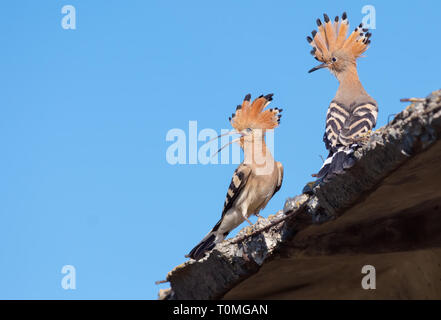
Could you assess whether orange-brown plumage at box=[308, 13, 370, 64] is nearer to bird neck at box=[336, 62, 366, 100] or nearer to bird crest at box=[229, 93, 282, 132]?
bird neck at box=[336, 62, 366, 100]

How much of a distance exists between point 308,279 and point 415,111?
1.80 meters

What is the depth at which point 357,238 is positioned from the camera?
415 centimetres

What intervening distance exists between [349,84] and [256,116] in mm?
1036

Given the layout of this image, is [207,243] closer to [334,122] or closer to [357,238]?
[334,122]

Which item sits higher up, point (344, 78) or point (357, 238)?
point (344, 78)

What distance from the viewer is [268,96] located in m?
7.12

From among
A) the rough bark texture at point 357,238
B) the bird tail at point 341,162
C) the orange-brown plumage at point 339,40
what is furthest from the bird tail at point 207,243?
the orange-brown plumage at point 339,40

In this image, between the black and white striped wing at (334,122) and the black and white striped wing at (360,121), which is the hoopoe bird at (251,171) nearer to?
the black and white striped wing at (334,122)

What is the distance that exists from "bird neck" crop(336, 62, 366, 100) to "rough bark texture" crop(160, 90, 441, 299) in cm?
235

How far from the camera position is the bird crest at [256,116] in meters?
7.04

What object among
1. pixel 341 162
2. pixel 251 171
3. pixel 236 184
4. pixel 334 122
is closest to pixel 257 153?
pixel 251 171
